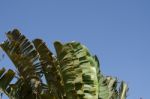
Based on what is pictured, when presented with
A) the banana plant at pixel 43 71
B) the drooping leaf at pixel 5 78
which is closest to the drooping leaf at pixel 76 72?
the banana plant at pixel 43 71

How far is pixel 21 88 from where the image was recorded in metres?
10.1

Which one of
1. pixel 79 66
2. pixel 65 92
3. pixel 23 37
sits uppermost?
pixel 23 37

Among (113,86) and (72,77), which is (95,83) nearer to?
(72,77)

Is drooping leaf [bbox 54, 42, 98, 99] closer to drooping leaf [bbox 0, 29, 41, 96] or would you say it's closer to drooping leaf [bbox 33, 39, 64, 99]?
drooping leaf [bbox 33, 39, 64, 99]

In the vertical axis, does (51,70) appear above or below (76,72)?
above

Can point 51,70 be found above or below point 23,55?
below

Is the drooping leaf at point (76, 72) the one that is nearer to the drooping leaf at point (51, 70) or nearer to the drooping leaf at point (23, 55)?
the drooping leaf at point (51, 70)

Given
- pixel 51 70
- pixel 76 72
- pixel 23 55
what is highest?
pixel 23 55

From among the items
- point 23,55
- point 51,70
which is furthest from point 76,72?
point 23,55

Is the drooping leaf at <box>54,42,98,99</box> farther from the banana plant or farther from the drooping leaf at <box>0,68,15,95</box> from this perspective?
the drooping leaf at <box>0,68,15,95</box>

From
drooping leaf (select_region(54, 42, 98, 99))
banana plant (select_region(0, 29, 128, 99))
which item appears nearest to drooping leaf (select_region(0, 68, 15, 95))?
banana plant (select_region(0, 29, 128, 99))

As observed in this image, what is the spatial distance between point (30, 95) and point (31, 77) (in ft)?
1.68

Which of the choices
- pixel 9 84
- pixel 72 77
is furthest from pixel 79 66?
pixel 9 84

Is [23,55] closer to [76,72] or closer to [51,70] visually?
[51,70]
